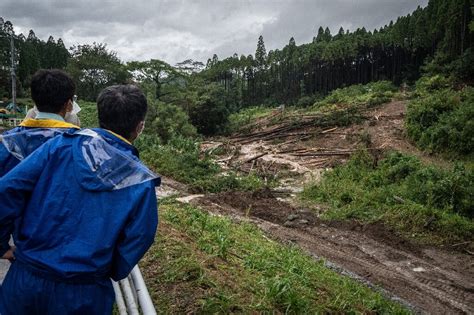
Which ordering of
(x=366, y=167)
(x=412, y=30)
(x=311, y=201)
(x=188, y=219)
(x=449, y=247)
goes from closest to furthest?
(x=188, y=219), (x=449, y=247), (x=311, y=201), (x=366, y=167), (x=412, y=30)

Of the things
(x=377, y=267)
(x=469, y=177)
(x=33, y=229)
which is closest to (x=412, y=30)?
(x=469, y=177)

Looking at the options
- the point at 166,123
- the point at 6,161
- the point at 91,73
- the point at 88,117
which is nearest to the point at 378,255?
the point at 6,161

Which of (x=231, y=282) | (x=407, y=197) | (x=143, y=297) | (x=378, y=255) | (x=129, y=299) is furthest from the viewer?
(x=407, y=197)

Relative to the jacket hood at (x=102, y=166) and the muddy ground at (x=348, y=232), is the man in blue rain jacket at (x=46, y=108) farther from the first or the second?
the muddy ground at (x=348, y=232)

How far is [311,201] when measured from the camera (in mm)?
12008

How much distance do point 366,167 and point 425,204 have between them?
4.26m

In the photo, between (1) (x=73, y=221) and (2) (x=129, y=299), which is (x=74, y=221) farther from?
(2) (x=129, y=299)

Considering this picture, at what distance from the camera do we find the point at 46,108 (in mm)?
2705

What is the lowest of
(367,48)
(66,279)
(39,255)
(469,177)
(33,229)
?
(469,177)

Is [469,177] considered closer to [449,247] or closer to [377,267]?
[449,247]

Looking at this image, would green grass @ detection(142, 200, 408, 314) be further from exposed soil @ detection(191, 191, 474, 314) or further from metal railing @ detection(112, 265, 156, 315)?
exposed soil @ detection(191, 191, 474, 314)

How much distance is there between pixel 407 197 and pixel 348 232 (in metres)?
2.60

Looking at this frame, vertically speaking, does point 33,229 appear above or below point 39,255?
above

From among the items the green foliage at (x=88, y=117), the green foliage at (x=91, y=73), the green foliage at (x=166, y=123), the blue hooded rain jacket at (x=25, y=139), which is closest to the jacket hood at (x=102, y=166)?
the blue hooded rain jacket at (x=25, y=139)
